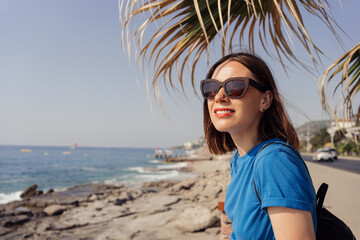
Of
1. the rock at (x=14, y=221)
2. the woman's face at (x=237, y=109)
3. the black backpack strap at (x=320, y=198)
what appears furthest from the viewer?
the rock at (x=14, y=221)

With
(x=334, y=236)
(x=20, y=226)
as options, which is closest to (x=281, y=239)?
(x=334, y=236)

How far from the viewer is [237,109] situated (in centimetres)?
122

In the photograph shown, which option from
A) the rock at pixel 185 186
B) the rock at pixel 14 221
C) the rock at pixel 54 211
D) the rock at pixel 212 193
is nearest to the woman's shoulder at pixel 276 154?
the rock at pixel 212 193

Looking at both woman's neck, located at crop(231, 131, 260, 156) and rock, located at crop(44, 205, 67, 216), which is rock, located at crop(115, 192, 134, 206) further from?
woman's neck, located at crop(231, 131, 260, 156)

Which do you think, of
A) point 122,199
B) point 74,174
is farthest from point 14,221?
point 74,174

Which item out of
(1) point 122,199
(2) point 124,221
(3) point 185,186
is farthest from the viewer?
(3) point 185,186

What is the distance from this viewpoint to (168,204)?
11812mm

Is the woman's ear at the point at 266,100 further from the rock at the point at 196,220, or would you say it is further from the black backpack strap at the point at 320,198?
the rock at the point at 196,220

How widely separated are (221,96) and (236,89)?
0.08 m

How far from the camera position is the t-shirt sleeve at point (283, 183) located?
88 cm

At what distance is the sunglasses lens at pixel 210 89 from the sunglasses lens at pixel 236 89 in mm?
98

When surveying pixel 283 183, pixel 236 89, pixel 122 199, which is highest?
pixel 236 89

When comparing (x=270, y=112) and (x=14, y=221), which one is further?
(x=14, y=221)

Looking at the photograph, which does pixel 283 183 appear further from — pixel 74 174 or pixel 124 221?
pixel 74 174
